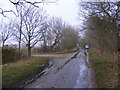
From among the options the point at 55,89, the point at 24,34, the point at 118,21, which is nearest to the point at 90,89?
the point at 55,89

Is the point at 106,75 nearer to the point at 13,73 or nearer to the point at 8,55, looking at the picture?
the point at 13,73

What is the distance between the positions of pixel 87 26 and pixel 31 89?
20.4m

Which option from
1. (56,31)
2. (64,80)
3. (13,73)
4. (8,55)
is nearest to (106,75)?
(64,80)

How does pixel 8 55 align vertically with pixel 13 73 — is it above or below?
above

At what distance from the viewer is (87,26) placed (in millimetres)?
25953

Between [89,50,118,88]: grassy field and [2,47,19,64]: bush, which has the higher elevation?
[2,47,19,64]: bush

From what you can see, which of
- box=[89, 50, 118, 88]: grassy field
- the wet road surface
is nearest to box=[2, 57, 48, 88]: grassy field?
the wet road surface

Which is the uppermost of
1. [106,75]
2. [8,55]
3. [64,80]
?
[8,55]

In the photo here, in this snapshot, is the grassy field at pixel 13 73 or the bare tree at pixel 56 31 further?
the bare tree at pixel 56 31

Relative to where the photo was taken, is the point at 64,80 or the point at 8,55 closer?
the point at 64,80

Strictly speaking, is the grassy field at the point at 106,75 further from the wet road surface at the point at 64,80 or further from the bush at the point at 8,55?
the bush at the point at 8,55

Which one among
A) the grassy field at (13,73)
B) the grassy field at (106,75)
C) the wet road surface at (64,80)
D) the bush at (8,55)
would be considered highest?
the bush at (8,55)

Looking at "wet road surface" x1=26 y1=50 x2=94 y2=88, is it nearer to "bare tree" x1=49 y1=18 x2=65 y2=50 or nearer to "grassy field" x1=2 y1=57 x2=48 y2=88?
"grassy field" x1=2 y1=57 x2=48 y2=88

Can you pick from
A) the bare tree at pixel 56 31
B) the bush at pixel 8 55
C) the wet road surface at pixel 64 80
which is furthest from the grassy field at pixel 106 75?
the bare tree at pixel 56 31
